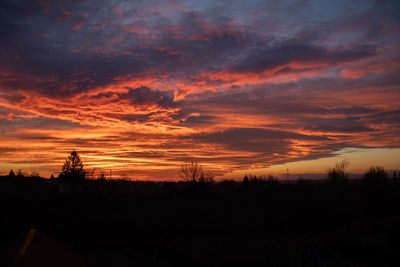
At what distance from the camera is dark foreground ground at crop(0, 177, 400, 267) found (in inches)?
737

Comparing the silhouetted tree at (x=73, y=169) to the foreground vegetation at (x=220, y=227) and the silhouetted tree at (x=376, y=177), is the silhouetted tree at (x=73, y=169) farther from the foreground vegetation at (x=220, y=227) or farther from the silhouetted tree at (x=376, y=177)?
the silhouetted tree at (x=376, y=177)

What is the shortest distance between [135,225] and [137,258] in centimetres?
1371

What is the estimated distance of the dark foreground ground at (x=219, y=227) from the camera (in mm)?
18719

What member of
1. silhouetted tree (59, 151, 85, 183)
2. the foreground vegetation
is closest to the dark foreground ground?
the foreground vegetation

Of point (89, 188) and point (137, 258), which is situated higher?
point (89, 188)

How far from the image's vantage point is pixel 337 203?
50.8m

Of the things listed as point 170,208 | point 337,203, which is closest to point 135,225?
point 170,208

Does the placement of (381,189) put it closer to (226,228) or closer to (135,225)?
(226,228)

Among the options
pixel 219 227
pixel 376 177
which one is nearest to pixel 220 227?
pixel 219 227

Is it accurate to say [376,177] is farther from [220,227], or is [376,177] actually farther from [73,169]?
[73,169]

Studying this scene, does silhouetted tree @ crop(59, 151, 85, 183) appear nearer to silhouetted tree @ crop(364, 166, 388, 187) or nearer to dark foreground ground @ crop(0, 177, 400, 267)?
dark foreground ground @ crop(0, 177, 400, 267)

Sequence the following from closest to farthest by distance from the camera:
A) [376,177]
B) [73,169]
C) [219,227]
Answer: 1. [219,227]
2. [376,177]
3. [73,169]

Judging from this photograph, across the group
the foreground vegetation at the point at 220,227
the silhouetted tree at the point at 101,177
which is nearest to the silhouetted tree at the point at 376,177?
the foreground vegetation at the point at 220,227

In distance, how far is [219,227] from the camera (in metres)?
34.4
